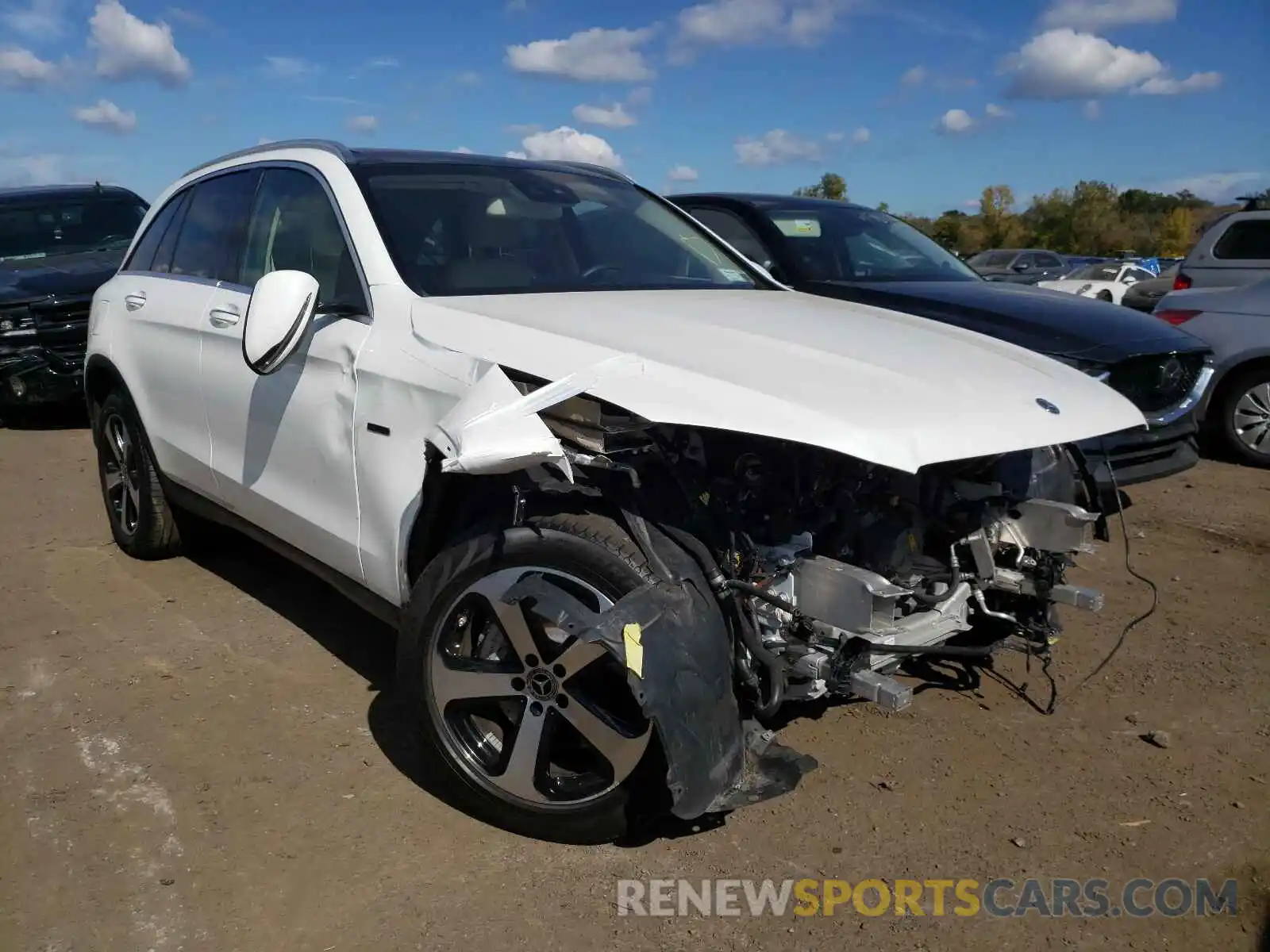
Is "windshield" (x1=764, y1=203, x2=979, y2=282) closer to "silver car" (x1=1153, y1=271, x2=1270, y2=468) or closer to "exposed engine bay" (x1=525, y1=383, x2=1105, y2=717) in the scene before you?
"silver car" (x1=1153, y1=271, x2=1270, y2=468)

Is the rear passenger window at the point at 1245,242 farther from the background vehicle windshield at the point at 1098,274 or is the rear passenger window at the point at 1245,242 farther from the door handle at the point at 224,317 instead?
the background vehicle windshield at the point at 1098,274

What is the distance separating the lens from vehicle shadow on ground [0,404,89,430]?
9.16m

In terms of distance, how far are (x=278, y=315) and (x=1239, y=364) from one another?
713 centimetres

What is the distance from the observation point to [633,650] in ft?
8.30

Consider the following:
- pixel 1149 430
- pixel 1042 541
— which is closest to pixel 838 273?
pixel 1149 430

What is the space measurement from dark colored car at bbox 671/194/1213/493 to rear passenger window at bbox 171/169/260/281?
3.27 metres

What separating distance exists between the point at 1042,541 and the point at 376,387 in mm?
2125

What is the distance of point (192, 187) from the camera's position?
16.0ft

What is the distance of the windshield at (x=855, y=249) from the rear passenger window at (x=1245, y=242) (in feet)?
12.1

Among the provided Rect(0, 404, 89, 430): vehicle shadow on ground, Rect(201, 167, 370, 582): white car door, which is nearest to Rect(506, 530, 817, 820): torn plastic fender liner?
Rect(201, 167, 370, 582): white car door

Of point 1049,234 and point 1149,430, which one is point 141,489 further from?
point 1049,234

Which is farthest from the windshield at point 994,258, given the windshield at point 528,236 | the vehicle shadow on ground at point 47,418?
the windshield at point 528,236

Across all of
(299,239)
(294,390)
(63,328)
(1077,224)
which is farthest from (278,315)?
(1077,224)

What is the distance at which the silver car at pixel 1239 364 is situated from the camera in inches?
307
